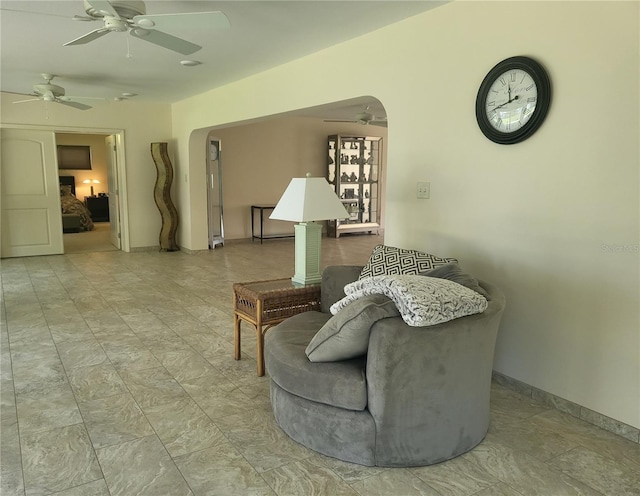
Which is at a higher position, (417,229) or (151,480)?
(417,229)

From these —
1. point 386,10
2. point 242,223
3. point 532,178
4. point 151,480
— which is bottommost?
point 151,480

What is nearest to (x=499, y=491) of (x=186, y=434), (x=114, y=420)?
(x=186, y=434)

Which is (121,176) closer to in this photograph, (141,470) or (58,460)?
(58,460)

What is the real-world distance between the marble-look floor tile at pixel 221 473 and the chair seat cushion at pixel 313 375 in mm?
390

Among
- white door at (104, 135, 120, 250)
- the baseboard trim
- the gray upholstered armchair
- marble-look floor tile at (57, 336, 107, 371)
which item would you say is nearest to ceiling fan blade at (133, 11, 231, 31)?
the gray upholstered armchair

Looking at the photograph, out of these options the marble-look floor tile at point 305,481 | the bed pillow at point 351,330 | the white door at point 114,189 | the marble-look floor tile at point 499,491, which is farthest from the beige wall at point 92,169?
the marble-look floor tile at point 499,491

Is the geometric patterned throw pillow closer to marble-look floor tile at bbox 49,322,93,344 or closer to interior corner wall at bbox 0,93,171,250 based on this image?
marble-look floor tile at bbox 49,322,93,344

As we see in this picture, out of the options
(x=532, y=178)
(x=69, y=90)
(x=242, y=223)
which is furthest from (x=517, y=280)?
(x=242, y=223)

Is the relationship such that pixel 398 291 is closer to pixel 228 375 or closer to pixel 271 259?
pixel 228 375

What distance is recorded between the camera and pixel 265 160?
9.25 m

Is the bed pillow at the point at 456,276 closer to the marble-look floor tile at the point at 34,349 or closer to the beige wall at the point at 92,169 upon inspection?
the marble-look floor tile at the point at 34,349

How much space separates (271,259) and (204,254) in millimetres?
1218

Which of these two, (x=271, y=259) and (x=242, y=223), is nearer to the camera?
(x=271, y=259)

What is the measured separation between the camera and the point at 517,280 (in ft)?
9.27
